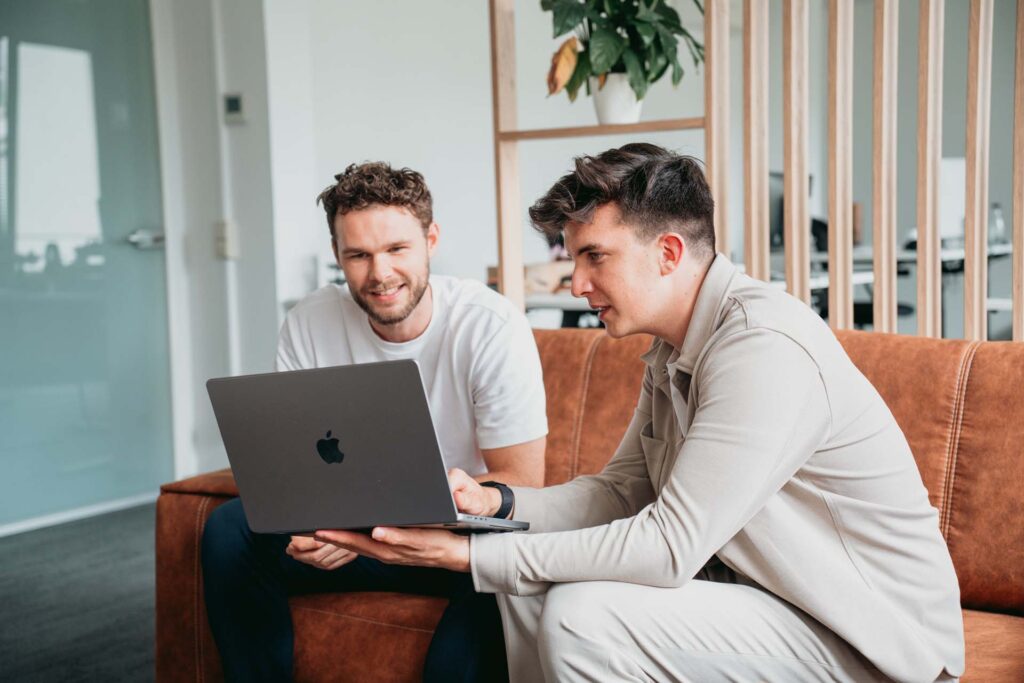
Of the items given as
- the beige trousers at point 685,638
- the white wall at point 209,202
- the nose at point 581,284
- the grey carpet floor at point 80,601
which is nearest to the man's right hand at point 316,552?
the beige trousers at point 685,638

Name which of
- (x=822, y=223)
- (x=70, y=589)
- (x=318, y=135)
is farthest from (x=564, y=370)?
(x=822, y=223)

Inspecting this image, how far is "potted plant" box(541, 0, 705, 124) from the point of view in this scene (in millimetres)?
2607

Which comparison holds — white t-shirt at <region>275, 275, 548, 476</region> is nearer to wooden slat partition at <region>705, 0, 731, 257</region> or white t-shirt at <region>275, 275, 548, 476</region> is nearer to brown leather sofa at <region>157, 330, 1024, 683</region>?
brown leather sofa at <region>157, 330, 1024, 683</region>

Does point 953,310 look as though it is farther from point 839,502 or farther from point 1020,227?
point 839,502

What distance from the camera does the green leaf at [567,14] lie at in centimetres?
258

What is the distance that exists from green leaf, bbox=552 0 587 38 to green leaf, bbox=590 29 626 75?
0.06 metres

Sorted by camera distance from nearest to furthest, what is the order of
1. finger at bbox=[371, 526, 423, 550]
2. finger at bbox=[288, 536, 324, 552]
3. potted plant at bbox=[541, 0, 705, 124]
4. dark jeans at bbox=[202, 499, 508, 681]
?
finger at bbox=[371, 526, 423, 550] < finger at bbox=[288, 536, 324, 552] < dark jeans at bbox=[202, 499, 508, 681] < potted plant at bbox=[541, 0, 705, 124]

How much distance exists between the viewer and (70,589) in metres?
3.05

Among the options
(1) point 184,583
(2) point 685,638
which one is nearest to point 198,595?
(1) point 184,583

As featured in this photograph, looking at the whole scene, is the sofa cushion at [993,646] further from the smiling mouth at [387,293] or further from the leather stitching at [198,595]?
the leather stitching at [198,595]

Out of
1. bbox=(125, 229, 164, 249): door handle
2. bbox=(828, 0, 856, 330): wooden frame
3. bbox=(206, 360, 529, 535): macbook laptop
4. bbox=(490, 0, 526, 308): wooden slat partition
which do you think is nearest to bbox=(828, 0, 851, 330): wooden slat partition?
bbox=(828, 0, 856, 330): wooden frame

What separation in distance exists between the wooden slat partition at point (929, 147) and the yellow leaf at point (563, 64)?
0.89 metres

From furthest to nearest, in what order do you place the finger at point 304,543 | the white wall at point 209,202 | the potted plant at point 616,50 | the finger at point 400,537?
1. the white wall at point 209,202
2. the potted plant at point 616,50
3. the finger at point 304,543
4. the finger at point 400,537

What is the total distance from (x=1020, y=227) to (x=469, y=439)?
3.81ft
